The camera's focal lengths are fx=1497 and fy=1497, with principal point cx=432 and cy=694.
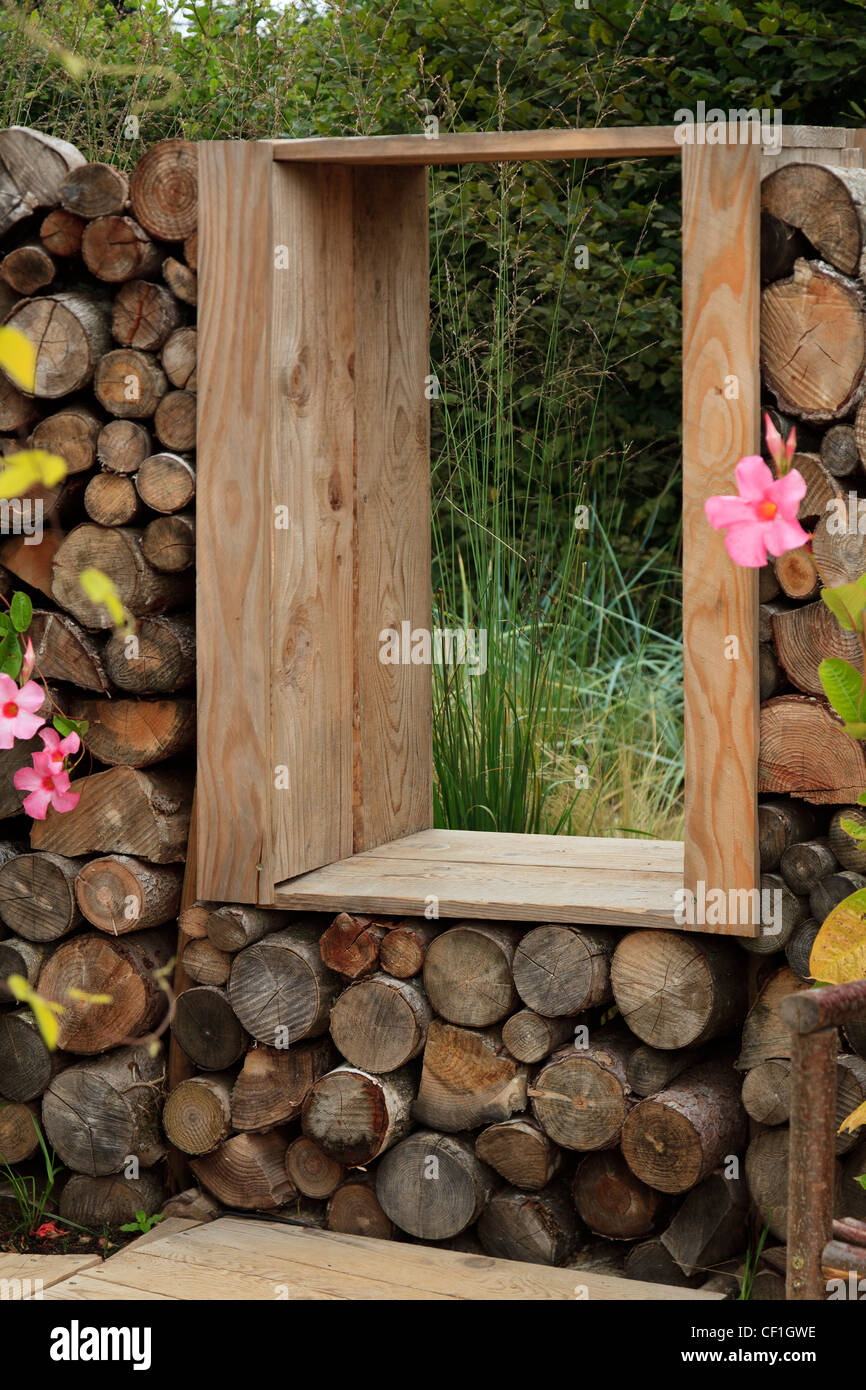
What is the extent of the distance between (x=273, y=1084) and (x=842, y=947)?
3.82ft

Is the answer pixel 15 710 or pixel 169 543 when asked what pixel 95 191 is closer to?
pixel 169 543

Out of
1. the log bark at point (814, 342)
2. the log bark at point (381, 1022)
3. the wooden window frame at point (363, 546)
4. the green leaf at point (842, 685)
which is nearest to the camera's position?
the green leaf at point (842, 685)

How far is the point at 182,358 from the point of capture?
9.05 feet

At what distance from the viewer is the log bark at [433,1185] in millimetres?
2584

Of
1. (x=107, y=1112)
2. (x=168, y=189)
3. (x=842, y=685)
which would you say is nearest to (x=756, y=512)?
(x=842, y=685)

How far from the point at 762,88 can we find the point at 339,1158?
382cm

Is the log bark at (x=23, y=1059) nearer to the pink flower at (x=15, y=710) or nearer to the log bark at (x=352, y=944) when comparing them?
the log bark at (x=352, y=944)

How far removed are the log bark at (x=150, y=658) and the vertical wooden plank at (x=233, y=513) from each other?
0.17ft

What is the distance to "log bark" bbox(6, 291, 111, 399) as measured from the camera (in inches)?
108

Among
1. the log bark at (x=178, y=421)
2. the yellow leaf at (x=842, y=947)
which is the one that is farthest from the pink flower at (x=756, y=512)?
the log bark at (x=178, y=421)

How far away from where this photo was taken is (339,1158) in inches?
A: 105

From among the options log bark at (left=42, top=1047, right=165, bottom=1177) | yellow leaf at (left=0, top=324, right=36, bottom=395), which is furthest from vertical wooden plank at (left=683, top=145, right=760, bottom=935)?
yellow leaf at (left=0, top=324, right=36, bottom=395)

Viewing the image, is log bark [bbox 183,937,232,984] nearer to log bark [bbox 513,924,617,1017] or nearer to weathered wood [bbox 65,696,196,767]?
weathered wood [bbox 65,696,196,767]
